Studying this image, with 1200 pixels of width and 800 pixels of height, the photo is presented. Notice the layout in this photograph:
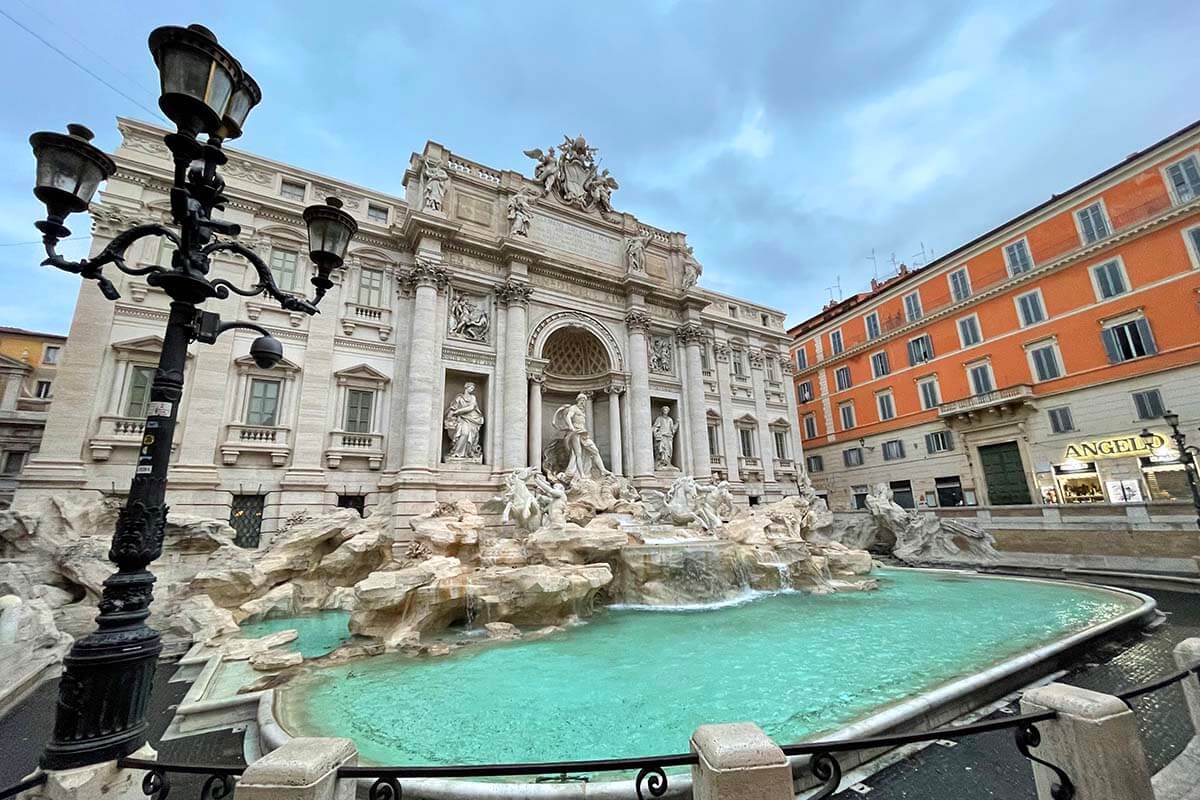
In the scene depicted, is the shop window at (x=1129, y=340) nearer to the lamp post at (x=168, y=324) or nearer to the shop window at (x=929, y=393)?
the shop window at (x=929, y=393)

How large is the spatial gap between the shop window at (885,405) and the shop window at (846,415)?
1602mm

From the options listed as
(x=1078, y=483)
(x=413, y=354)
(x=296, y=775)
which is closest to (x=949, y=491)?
(x=1078, y=483)

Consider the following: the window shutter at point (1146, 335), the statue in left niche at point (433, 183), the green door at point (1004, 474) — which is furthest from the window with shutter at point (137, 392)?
the window shutter at point (1146, 335)

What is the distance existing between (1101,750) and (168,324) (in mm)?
5274

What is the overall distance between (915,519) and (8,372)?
36560 mm

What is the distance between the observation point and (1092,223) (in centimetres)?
1736

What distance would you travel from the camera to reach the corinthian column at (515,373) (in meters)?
14.3

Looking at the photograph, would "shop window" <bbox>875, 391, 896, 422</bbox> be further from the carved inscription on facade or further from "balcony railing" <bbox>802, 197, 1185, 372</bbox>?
the carved inscription on facade

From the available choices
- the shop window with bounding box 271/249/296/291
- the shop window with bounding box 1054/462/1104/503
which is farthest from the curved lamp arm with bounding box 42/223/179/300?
the shop window with bounding box 1054/462/1104/503

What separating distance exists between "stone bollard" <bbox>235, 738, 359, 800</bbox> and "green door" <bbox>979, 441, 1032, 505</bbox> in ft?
78.5

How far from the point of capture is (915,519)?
1574 cm

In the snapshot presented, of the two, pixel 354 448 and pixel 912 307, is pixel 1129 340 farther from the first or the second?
pixel 354 448

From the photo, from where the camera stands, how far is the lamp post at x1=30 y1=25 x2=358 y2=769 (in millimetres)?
2154

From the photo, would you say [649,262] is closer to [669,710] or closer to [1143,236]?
[1143,236]
